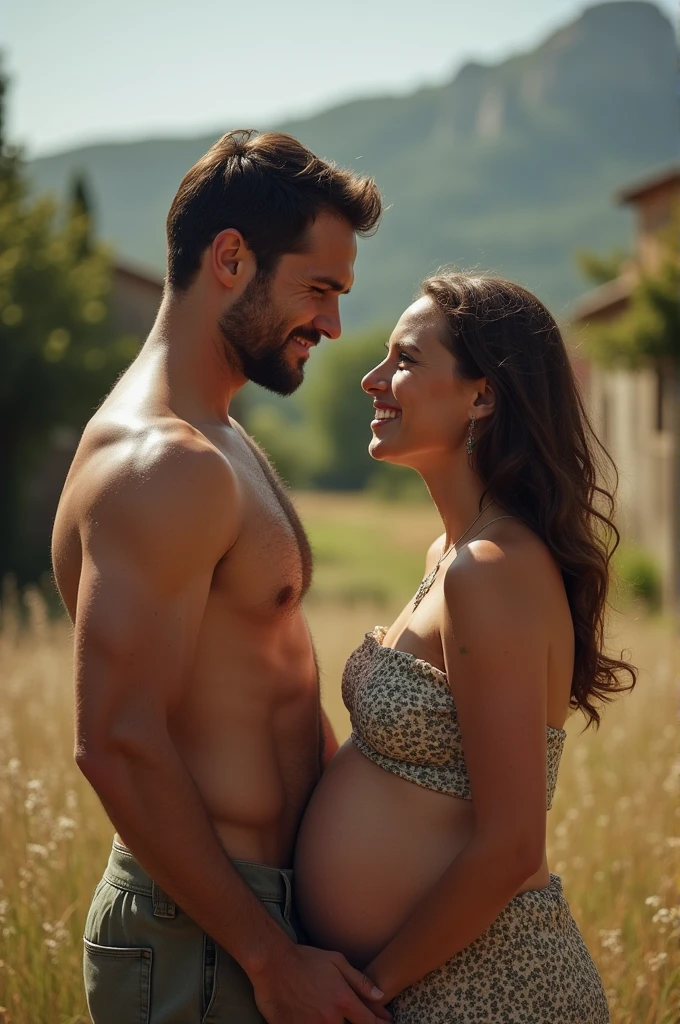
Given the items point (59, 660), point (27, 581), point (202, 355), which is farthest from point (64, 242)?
point (202, 355)

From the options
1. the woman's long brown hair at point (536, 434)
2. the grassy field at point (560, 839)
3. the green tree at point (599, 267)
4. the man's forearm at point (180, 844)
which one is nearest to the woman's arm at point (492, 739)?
the woman's long brown hair at point (536, 434)

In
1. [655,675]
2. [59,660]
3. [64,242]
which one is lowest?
[655,675]

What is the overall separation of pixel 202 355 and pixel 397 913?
1.57 meters

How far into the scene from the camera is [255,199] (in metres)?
2.84

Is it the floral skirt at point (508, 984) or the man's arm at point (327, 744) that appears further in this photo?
the man's arm at point (327, 744)

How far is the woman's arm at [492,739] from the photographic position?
2.38m

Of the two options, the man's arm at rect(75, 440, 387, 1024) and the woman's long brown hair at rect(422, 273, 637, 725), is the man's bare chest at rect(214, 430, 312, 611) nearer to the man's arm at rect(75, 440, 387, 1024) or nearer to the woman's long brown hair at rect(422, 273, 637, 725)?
the man's arm at rect(75, 440, 387, 1024)

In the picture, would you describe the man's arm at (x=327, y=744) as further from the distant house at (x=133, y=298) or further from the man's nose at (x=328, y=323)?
the distant house at (x=133, y=298)

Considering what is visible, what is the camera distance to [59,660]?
8.62 meters

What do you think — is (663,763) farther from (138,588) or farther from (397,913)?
(138,588)

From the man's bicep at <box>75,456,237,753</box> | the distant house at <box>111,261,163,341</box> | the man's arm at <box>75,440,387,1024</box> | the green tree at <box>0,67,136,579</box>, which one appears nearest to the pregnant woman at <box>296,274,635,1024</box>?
the man's arm at <box>75,440,387,1024</box>

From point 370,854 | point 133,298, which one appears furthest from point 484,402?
point 133,298

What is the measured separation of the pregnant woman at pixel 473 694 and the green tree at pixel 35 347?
18973 millimetres

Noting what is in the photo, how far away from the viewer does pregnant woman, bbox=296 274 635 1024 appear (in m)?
2.41
